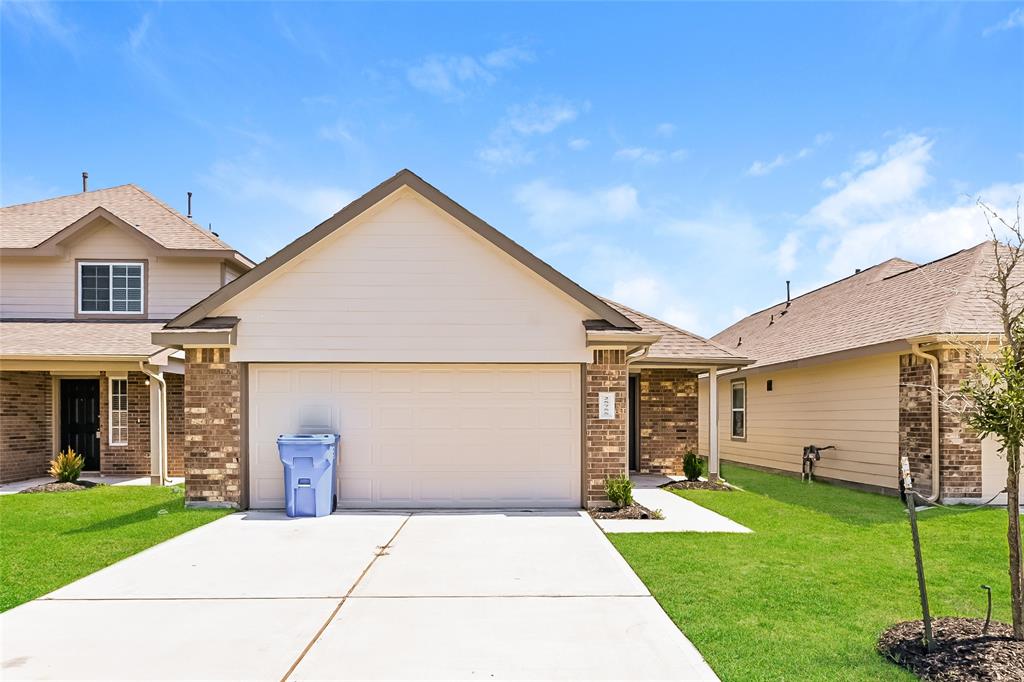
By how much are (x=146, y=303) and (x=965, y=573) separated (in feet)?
53.4

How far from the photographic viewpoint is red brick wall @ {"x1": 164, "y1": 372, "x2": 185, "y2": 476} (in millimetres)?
13484

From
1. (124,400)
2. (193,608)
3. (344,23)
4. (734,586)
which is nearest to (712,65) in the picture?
(344,23)

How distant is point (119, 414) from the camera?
44.4ft

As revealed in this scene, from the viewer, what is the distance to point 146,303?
1470 cm

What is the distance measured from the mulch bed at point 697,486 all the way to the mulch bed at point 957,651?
7.86 meters

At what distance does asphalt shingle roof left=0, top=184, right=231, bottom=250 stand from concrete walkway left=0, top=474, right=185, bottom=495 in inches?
212

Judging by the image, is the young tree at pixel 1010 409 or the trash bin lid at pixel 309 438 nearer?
the young tree at pixel 1010 409

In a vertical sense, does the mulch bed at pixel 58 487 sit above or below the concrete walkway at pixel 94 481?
above

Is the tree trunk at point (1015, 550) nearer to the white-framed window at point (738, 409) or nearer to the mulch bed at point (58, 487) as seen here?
the white-framed window at point (738, 409)

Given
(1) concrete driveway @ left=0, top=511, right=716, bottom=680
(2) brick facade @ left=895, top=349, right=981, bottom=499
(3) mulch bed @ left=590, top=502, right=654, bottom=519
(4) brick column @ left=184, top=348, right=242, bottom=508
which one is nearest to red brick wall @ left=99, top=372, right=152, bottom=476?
(4) brick column @ left=184, top=348, right=242, bottom=508

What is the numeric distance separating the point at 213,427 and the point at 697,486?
30.1 ft

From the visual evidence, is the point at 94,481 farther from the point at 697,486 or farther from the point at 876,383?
the point at 876,383

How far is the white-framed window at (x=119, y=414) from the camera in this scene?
13.5 meters

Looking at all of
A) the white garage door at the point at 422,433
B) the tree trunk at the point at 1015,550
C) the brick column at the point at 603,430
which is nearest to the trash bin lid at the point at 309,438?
the white garage door at the point at 422,433
